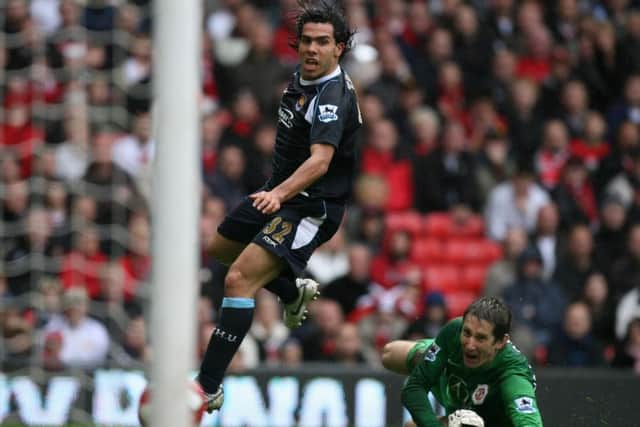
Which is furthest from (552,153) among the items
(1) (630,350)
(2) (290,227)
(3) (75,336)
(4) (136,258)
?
(2) (290,227)

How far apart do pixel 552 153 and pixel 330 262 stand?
9.74 ft

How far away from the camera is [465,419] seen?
7.39 m

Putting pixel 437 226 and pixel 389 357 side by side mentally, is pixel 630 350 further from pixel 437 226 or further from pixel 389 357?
pixel 389 357

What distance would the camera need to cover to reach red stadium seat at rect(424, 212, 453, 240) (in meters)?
15.1

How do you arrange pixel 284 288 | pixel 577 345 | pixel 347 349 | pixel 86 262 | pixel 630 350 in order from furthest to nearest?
pixel 86 262 < pixel 577 345 < pixel 347 349 < pixel 630 350 < pixel 284 288

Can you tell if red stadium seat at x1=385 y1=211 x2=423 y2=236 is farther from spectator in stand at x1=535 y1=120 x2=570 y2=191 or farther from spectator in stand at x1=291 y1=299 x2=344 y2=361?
spectator in stand at x1=291 y1=299 x2=344 y2=361

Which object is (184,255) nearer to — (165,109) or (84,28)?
→ (165,109)

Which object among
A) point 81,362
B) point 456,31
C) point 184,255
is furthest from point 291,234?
point 456,31

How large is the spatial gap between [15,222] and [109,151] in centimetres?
114

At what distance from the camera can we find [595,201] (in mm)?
15367

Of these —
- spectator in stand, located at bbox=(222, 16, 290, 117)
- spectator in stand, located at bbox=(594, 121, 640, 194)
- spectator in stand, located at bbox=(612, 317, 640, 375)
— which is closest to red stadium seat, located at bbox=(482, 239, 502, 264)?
spectator in stand, located at bbox=(594, 121, 640, 194)

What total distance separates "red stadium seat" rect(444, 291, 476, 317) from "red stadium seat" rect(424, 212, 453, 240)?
66cm

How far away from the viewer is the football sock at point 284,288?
8258 mm

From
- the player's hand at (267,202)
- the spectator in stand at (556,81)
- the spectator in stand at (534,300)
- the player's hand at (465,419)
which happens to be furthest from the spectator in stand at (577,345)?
the player's hand at (267,202)
